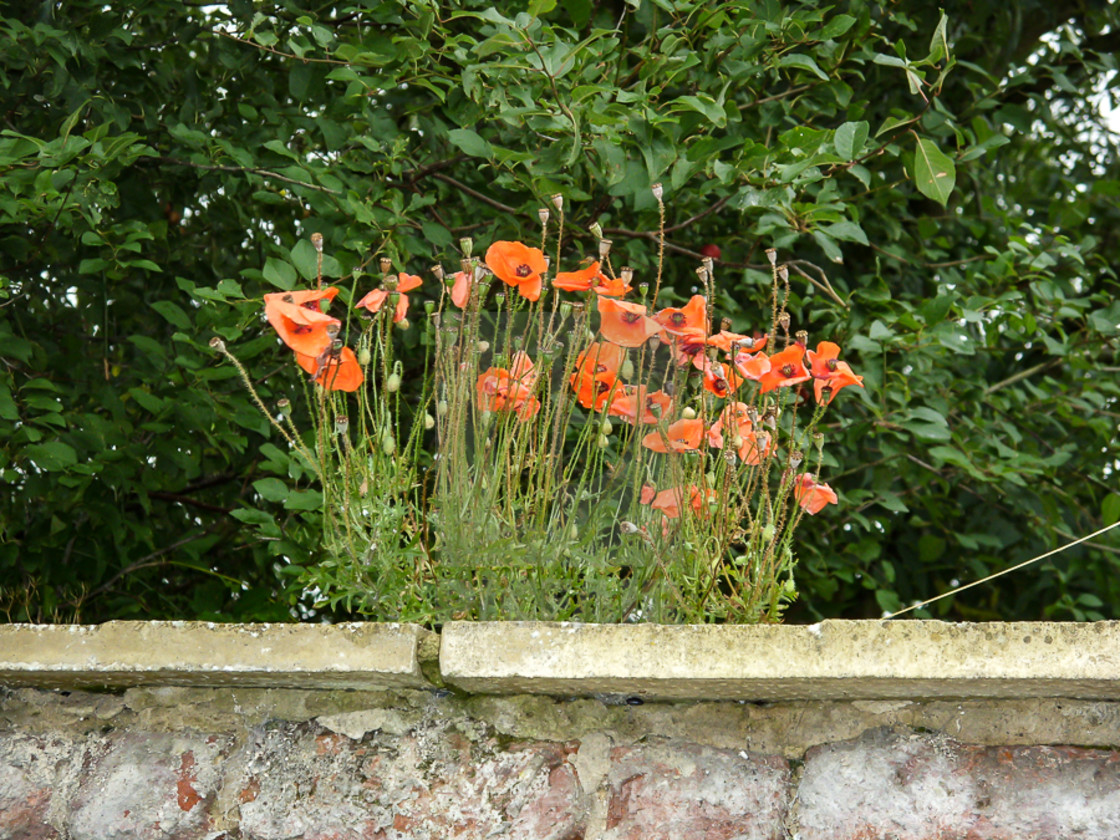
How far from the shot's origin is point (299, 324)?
1453 millimetres

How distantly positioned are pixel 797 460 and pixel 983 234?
2447mm

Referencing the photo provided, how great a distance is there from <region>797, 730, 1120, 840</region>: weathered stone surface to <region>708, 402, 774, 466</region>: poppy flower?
0.42 m

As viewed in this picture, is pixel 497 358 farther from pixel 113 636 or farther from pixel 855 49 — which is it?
pixel 855 49

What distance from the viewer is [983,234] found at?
3.60m

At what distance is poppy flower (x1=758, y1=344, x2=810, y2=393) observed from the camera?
1561 millimetres

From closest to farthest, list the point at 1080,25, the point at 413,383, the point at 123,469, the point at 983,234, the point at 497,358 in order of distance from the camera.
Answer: the point at 497,358 → the point at 123,469 → the point at 413,383 → the point at 983,234 → the point at 1080,25

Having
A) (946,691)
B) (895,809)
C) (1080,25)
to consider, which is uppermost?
(1080,25)

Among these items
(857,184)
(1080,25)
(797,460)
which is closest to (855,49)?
(857,184)

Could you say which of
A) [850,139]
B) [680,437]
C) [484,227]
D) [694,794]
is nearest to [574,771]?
[694,794]

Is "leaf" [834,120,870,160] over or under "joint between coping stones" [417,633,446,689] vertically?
over

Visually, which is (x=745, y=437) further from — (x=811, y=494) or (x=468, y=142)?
(x=468, y=142)

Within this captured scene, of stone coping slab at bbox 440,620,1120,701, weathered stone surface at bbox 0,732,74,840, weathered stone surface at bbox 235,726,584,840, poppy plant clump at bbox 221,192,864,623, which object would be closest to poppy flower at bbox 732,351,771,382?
poppy plant clump at bbox 221,192,864,623

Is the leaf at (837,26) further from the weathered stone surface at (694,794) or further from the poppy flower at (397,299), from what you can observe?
the weathered stone surface at (694,794)

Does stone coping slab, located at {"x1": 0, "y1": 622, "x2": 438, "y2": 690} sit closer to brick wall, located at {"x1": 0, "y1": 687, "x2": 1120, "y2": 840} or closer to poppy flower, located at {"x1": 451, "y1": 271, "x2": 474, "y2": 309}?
brick wall, located at {"x1": 0, "y1": 687, "x2": 1120, "y2": 840}
